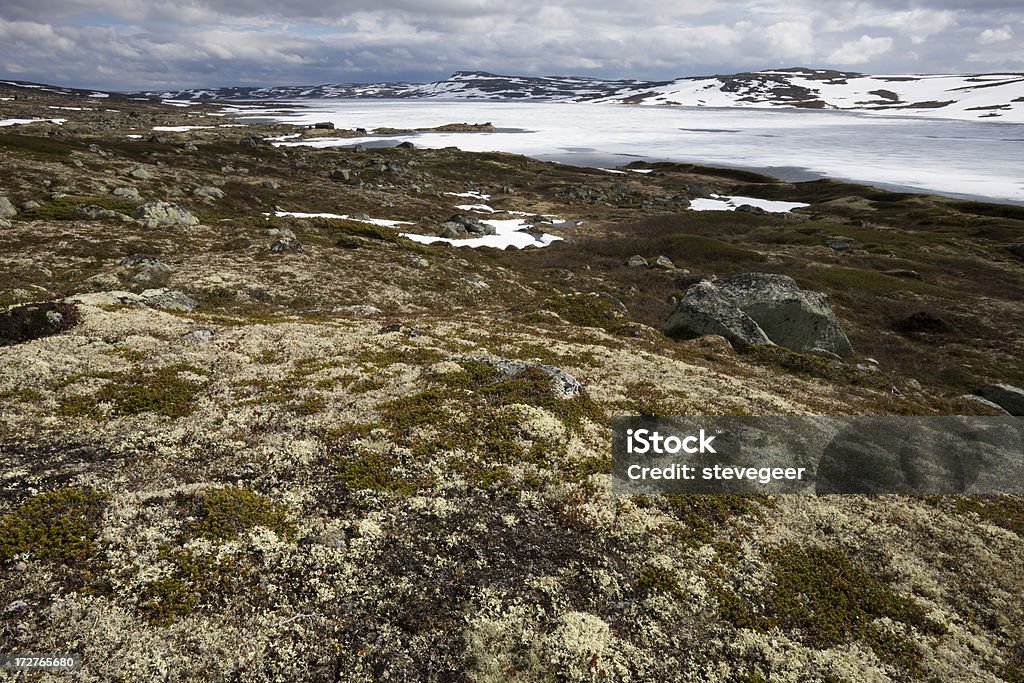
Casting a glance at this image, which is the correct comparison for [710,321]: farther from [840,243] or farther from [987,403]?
[840,243]

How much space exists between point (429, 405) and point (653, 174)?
17727 centimetres

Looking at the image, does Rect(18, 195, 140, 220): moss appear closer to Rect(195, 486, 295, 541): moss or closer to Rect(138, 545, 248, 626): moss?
Rect(195, 486, 295, 541): moss

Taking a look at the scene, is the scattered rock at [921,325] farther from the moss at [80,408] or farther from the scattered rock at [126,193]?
the scattered rock at [126,193]

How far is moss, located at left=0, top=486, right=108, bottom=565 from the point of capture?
961 cm

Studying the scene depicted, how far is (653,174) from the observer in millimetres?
175125

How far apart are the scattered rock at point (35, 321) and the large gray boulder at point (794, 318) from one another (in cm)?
3940

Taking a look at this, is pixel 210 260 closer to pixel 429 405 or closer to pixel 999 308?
pixel 429 405

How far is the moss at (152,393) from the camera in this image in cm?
1513

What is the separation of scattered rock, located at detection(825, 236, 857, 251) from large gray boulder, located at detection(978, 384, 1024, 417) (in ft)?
172

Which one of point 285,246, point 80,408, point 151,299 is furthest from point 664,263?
point 80,408

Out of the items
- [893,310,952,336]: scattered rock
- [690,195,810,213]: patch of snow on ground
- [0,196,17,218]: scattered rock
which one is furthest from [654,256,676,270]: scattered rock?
[0,196,17,218]: scattered rock

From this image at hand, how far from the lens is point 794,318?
121 ft

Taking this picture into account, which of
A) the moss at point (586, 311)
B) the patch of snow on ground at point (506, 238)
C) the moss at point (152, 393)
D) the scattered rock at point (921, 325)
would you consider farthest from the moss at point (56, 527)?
the scattered rock at point (921, 325)

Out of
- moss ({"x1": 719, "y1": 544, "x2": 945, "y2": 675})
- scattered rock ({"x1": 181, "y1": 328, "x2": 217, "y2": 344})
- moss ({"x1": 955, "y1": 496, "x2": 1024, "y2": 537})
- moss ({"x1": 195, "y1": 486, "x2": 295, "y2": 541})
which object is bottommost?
moss ({"x1": 955, "y1": 496, "x2": 1024, "y2": 537})
